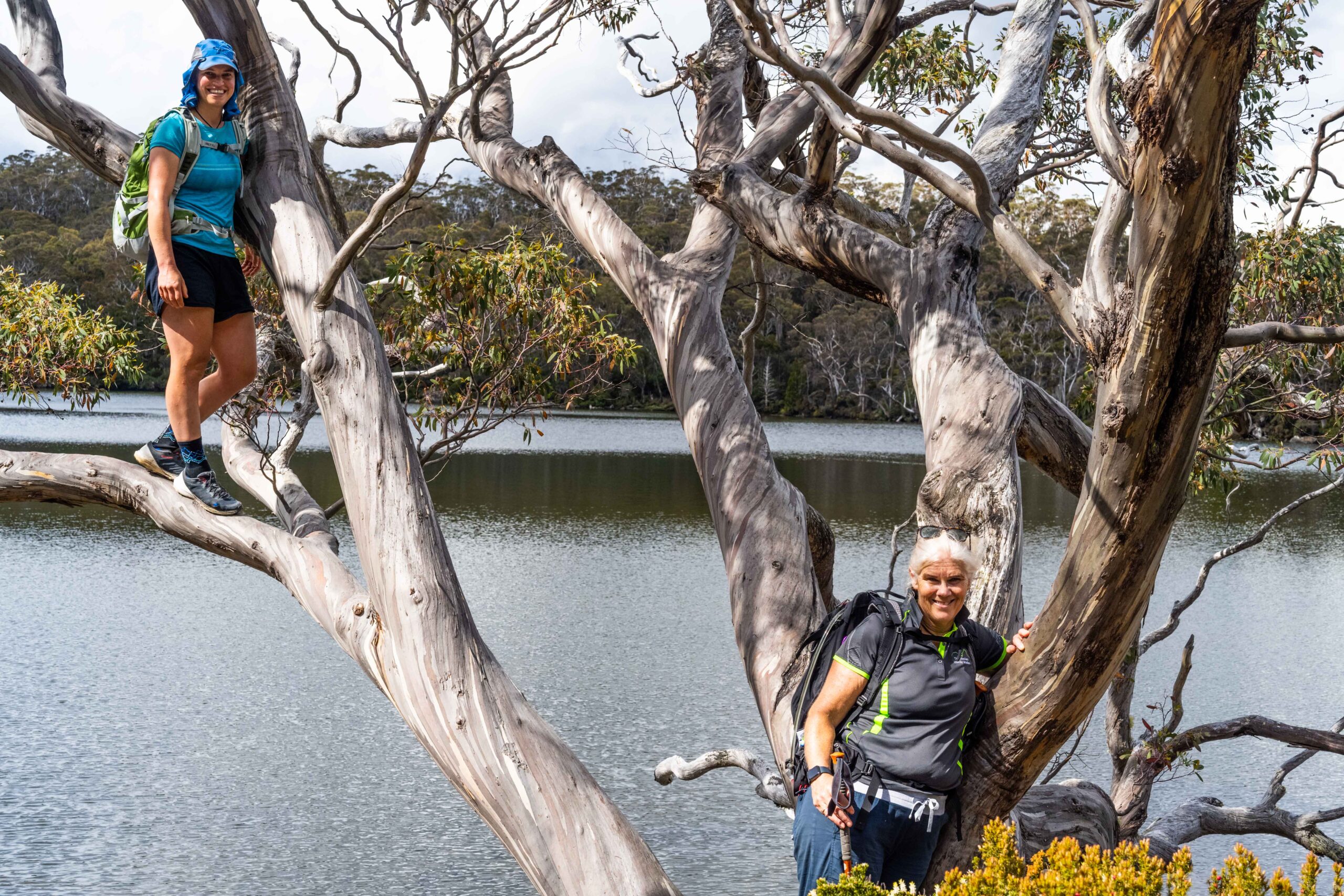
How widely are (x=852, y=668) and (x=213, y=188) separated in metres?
1.44

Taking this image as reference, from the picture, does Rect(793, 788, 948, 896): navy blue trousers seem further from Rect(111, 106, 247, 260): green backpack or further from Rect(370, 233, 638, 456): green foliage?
Rect(370, 233, 638, 456): green foliage

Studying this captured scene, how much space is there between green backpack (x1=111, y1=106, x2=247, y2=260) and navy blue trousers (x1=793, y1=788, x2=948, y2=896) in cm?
148

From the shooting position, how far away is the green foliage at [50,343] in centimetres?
574

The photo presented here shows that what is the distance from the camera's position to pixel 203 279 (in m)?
2.18

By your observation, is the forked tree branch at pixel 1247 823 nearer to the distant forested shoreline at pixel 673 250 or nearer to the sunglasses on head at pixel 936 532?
the sunglasses on head at pixel 936 532

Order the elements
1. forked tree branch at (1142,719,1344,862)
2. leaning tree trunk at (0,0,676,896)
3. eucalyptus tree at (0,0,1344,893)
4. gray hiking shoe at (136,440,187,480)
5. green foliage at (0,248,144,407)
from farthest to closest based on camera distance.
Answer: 1. green foliage at (0,248,144,407)
2. forked tree branch at (1142,719,1344,862)
3. gray hiking shoe at (136,440,187,480)
4. leaning tree trunk at (0,0,676,896)
5. eucalyptus tree at (0,0,1344,893)

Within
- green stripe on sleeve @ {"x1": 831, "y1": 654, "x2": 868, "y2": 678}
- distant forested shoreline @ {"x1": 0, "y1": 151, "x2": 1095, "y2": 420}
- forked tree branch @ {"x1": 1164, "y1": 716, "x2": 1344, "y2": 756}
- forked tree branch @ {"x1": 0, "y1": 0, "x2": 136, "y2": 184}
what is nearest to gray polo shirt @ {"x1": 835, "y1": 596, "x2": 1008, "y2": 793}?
green stripe on sleeve @ {"x1": 831, "y1": 654, "x2": 868, "y2": 678}

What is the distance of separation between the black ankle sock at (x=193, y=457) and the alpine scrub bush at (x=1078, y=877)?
1527 mm

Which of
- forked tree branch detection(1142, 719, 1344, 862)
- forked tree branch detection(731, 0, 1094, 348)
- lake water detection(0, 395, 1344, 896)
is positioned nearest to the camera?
forked tree branch detection(731, 0, 1094, 348)

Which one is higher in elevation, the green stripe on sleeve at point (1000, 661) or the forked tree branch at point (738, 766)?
the green stripe on sleeve at point (1000, 661)

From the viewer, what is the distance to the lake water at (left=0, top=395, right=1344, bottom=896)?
606cm

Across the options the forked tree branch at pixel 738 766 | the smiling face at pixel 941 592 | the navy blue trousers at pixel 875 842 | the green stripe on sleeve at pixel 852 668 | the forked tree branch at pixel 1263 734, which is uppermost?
the smiling face at pixel 941 592

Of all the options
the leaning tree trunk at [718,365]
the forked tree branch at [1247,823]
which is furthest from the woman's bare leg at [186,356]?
the forked tree branch at [1247,823]

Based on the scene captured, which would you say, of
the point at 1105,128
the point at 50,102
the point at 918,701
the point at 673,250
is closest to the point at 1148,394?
the point at 1105,128
